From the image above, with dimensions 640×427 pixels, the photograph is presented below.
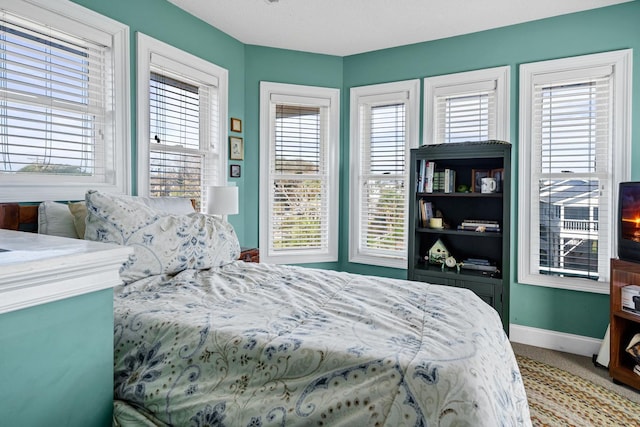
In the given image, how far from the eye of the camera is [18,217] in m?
1.99

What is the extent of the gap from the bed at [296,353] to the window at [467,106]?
217 cm

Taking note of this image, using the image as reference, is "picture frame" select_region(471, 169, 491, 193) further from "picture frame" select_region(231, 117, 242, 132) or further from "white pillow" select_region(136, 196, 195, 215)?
"white pillow" select_region(136, 196, 195, 215)

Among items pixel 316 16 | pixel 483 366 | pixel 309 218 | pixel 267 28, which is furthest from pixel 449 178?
pixel 483 366

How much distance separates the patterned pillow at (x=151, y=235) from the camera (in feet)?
5.73

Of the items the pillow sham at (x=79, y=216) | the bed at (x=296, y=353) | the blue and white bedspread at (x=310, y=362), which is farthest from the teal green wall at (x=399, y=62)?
the blue and white bedspread at (x=310, y=362)

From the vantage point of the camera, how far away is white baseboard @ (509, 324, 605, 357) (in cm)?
305

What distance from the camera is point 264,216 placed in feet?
12.6

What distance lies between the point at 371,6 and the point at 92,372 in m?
3.08

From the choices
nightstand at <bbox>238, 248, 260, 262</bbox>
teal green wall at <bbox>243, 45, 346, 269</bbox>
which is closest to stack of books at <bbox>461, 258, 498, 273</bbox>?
nightstand at <bbox>238, 248, 260, 262</bbox>

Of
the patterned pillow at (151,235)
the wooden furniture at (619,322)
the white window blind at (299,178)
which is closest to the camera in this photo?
the patterned pillow at (151,235)

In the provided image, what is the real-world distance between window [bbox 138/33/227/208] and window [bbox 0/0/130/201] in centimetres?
17

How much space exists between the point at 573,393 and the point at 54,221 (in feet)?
10.8

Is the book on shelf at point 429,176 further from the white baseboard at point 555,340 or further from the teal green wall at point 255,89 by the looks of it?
the teal green wall at point 255,89

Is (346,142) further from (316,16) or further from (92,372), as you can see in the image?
(92,372)
